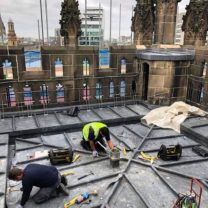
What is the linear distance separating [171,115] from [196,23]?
5977 millimetres

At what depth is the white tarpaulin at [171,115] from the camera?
1144 cm

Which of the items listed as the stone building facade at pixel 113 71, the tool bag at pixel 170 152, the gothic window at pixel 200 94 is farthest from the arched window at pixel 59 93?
the gothic window at pixel 200 94

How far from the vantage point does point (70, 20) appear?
39.2ft

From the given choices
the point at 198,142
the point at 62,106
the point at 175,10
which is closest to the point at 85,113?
the point at 62,106

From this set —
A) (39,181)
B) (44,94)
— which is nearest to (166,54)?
(44,94)

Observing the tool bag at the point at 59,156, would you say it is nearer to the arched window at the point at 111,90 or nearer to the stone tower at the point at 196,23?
the arched window at the point at 111,90

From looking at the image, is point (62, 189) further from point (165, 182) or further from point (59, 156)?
point (165, 182)

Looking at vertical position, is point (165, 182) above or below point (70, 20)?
below

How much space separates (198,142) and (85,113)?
6120mm

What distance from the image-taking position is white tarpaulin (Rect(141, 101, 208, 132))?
11438 millimetres

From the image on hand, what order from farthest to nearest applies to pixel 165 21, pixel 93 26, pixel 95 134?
pixel 93 26 → pixel 165 21 → pixel 95 134

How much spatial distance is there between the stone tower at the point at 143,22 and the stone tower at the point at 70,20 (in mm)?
4630

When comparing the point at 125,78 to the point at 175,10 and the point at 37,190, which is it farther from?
the point at 37,190

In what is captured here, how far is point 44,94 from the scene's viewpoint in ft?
42.1
